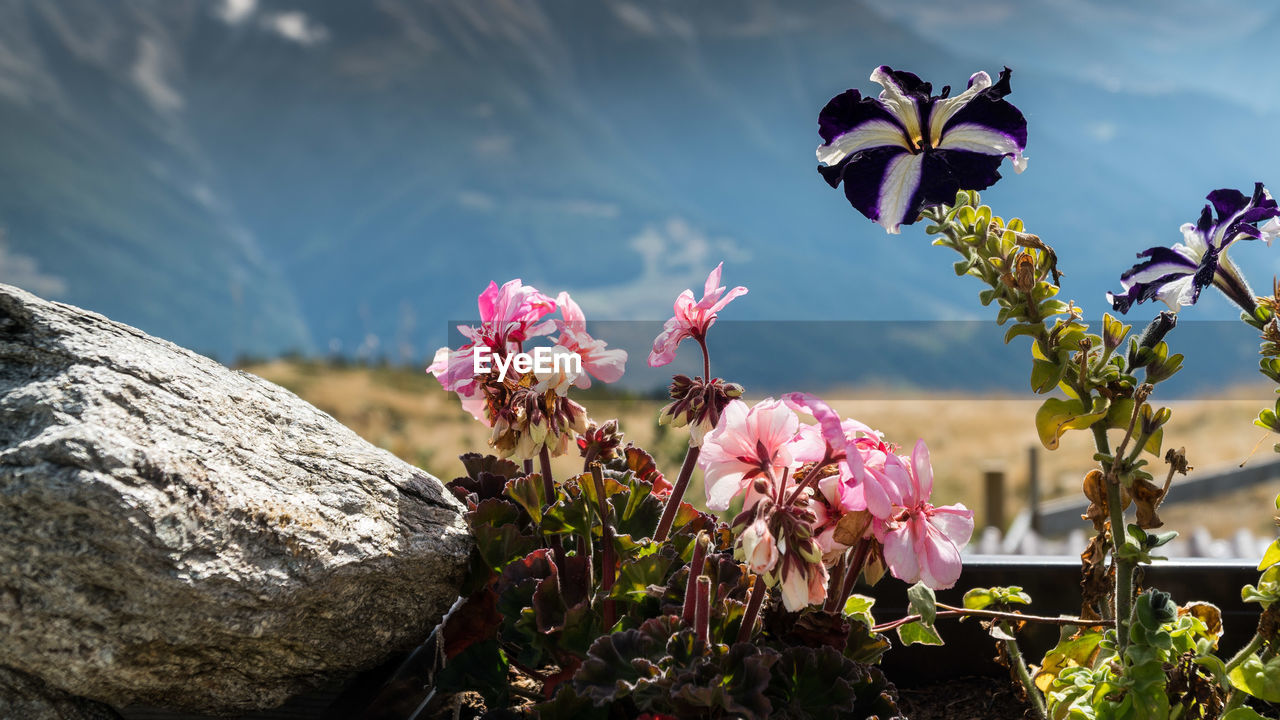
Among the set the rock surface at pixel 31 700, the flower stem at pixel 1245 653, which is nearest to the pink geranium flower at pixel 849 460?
the flower stem at pixel 1245 653

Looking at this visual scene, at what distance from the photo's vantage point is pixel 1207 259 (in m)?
1.31

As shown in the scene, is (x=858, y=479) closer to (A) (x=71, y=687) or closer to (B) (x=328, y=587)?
(B) (x=328, y=587)

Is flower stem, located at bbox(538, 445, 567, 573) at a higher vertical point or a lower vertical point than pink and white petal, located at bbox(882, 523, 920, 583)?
higher

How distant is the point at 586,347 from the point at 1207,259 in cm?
91

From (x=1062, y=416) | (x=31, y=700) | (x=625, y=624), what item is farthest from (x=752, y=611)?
(x=31, y=700)

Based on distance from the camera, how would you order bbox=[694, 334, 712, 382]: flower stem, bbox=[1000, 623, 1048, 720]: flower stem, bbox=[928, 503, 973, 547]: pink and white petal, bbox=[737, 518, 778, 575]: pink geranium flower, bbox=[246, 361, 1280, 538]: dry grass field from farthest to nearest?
bbox=[246, 361, 1280, 538]: dry grass field < bbox=[1000, 623, 1048, 720]: flower stem < bbox=[694, 334, 712, 382]: flower stem < bbox=[928, 503, 973, 547]: pink and white petal < bbox=[737, 518, 778, 575]: pink geranium flower

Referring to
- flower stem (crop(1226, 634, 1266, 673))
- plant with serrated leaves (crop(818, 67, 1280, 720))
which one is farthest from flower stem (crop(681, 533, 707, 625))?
flower stem (crop(1226, 634, 1266, 673))

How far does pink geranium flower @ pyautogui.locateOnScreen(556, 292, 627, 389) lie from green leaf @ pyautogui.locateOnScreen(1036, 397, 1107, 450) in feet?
2.06

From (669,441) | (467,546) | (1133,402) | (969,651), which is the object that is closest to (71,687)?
(467,546)

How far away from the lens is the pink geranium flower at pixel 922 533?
1197 millimetres

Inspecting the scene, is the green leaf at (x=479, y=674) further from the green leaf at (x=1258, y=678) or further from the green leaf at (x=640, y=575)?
the green leaf at (x=1258, y=678)

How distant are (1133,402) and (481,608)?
1.05 meters

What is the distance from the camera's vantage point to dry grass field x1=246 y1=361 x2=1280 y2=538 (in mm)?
6273

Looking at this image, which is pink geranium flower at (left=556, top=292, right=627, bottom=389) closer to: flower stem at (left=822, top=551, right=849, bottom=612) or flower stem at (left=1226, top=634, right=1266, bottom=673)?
flower stem at (left=822, top=551, right=849, bottom=612)
